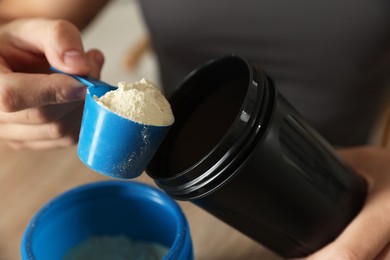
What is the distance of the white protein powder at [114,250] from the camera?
1.58ft

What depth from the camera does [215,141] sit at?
453mm

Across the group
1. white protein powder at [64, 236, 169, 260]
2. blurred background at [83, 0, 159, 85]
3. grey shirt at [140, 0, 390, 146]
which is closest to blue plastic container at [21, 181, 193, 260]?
white protein powder at [64, 236, 169, 260]

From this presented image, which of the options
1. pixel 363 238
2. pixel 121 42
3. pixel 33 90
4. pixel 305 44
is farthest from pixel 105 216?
pixel 121 42

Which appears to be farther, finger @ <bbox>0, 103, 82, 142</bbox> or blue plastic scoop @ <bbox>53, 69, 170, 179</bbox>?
finger @ <bbox>0, 103, 82, 142</bbox>

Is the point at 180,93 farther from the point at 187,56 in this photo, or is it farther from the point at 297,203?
the point at 187,56

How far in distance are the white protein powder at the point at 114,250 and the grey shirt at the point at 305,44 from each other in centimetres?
35

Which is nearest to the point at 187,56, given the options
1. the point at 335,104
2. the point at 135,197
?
the point at 335,104

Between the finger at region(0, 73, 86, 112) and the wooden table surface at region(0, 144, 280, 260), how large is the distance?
0.63 ft

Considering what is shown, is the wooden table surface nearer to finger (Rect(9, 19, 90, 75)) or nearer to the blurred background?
finger (Rect(9, 19, 90, 75))

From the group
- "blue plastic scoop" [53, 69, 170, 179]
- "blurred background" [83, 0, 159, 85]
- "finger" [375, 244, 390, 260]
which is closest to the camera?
"blue plastic scoop" [53, 69, 170, 179]

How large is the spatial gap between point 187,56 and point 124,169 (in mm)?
430

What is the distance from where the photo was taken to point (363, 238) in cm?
46

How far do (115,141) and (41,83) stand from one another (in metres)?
0.12

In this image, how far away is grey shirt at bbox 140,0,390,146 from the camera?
2.26 ft
